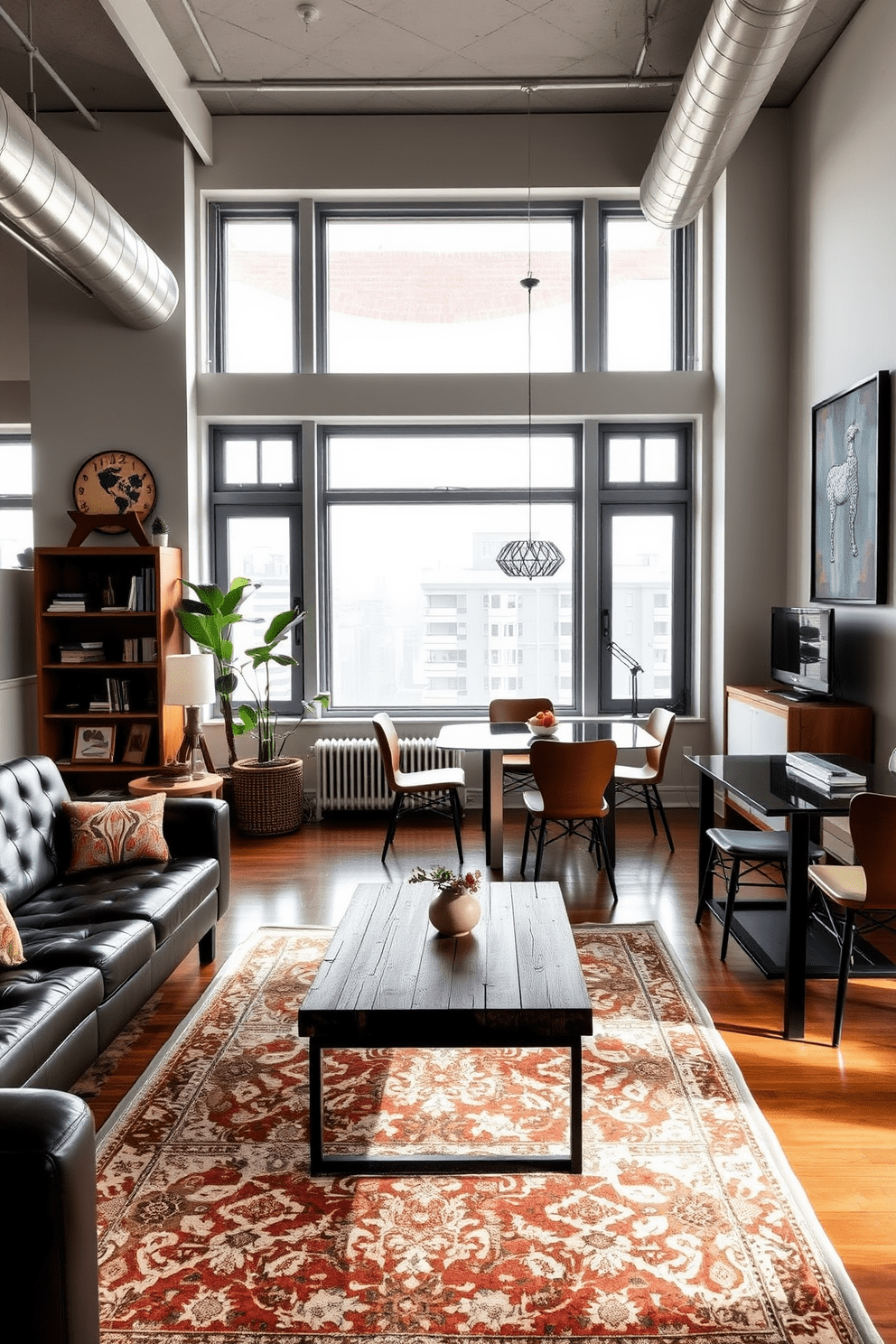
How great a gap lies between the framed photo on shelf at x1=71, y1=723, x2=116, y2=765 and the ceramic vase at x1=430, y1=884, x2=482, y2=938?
396 centimetres

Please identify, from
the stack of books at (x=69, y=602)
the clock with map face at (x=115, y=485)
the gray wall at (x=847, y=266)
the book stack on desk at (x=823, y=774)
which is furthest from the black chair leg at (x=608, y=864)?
the clock with map face at (x=115, y=485)

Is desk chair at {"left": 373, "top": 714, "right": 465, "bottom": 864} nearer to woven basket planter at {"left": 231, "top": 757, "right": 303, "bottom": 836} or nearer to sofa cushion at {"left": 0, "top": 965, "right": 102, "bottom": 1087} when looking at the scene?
woven basket planter at {"left": 231, "top": 757, "right": 303, "bottom": 836}

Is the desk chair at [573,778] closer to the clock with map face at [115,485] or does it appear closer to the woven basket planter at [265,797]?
the woven basket planter at [265,797]

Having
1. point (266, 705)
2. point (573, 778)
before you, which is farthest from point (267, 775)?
point (573, 778)

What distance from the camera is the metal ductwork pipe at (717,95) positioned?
4.27m

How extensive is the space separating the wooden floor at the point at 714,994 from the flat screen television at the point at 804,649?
4.09 ft

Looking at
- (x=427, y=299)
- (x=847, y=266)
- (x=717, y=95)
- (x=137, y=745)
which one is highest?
Result: (x=717, y=95)

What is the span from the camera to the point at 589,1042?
352 cm

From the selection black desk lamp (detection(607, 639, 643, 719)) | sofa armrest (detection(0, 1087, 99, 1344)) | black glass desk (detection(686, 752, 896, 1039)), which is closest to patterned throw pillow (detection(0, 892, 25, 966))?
sofa armrest (detection(0, 1087, 99, 1344))

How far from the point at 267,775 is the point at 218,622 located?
3.57 feet

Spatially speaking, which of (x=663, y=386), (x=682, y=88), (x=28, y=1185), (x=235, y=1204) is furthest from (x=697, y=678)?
(x=28, y=1185)

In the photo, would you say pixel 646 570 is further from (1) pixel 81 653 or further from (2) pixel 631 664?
(1) pixel 81 653

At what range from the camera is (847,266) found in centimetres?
573

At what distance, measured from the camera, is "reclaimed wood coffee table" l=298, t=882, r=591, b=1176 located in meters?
2.68
